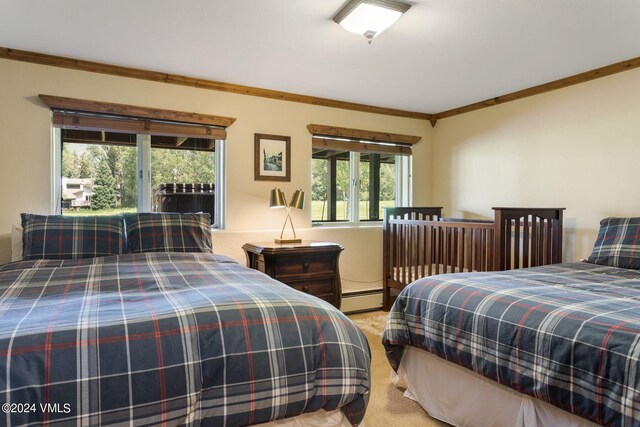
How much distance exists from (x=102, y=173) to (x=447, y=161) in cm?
340

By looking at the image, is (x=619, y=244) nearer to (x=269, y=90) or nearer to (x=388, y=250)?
(x=388, y=250)

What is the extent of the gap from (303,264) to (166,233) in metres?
1.06

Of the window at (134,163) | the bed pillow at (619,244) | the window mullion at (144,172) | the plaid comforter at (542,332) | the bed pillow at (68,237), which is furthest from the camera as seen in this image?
the window mullion at (144,172)

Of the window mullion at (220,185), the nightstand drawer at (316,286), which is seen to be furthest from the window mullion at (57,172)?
the nightstand drawer at (316,286)

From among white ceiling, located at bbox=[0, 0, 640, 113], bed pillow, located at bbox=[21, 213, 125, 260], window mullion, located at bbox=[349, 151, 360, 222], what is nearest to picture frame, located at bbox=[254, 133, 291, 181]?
white ceiling, located at bbox=[0, 0, 640, 113]

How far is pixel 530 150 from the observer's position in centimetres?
356

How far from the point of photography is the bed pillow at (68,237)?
2355 mm

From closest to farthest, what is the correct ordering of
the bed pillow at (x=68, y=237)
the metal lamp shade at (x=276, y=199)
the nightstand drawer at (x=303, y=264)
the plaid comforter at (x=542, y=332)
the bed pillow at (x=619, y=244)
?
the plaid comforter at (x=542, y=332)
the bed pillow at (x=68, y=237)
the bed pillow at (x=619, y=244)
the nightstand drawer at (x=303, y=264)
the metal lamp shade at (x=276, y=199)

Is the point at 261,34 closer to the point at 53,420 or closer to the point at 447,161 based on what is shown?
the point at 53,420

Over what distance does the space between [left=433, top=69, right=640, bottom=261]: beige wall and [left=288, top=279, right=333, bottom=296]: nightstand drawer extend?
1.82m

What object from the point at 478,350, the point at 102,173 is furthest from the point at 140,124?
the point at 478,350

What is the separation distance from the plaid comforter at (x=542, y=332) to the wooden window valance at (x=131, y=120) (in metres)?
2.17

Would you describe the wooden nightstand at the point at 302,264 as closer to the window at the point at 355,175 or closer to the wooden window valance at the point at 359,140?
the window at the point at 355,175

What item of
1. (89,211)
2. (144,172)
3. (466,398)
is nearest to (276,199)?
(144,172)
